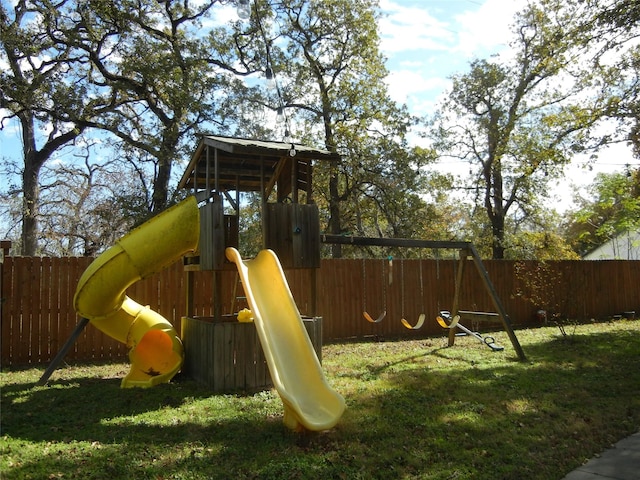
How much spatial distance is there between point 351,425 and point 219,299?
3275mm

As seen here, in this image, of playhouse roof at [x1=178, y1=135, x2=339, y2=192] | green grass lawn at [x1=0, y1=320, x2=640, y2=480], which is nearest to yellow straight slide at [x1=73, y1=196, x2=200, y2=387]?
green grass lawn at [x1=0, y1=320, x2=640, y2=480]

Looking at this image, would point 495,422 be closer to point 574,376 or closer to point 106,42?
point 574,376

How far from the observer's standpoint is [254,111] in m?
20.3

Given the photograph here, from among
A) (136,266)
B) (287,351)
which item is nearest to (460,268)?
(287,351)

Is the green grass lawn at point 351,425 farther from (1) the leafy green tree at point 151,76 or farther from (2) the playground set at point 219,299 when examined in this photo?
(1) the leafy green tree at point 151,76

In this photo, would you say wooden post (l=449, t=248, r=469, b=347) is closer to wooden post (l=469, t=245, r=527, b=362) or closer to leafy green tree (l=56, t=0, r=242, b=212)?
wooden post (l=469, t=245, r=527, b=362)

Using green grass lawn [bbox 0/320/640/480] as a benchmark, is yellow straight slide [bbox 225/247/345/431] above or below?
above

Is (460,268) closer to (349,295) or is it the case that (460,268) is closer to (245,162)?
(349,295)

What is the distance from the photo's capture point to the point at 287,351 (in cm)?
572

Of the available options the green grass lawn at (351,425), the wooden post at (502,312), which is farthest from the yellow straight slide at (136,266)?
the wooden post at (502,312)

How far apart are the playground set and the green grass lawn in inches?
17.9

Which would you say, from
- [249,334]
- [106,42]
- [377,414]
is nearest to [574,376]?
[377,414]

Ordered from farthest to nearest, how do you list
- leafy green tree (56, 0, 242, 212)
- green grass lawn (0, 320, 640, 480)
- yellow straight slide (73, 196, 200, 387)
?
leafy green tree (56, 0, 242, 212)
yellow straight slide (73, 196, 200, 387)
green grass lawn (0, 320, 640, 480)

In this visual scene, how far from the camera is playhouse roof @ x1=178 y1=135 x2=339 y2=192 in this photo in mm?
7812
